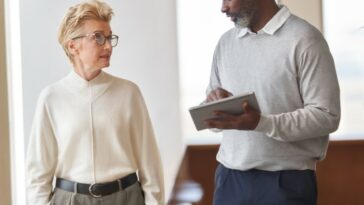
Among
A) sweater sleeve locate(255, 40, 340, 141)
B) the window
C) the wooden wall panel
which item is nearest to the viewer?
sweater sleeve locate(255, 40, 340, 141)

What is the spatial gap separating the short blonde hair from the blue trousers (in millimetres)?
733

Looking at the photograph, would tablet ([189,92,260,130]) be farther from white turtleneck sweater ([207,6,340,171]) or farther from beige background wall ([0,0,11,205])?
beige background wall ([0,0,11,205])

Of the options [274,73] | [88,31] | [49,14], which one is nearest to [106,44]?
[88,31]

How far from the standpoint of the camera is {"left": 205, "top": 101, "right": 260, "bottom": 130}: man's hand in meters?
1.72

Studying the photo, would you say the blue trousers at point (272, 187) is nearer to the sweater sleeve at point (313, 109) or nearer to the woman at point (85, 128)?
the sweater sleeve at point (313, 109)

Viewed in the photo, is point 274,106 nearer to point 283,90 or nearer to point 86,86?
point 283,90

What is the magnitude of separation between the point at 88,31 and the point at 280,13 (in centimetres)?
67

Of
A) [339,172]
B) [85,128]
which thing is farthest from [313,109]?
[339,172]

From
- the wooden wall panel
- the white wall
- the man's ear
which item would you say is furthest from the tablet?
the wooden wall panel

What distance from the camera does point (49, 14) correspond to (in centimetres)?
194

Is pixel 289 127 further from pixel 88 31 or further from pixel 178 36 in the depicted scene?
pixel 178 36

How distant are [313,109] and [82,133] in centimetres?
72

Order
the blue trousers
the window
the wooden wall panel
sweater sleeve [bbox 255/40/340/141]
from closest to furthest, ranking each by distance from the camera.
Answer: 1. sweater sleeve [bbox 255/40/340/141]
2. the blue trousers
3. the wooden wall panel
4. the window

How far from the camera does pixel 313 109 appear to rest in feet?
5.76
